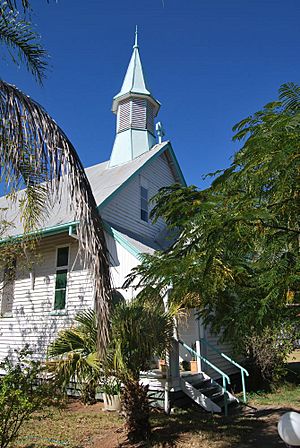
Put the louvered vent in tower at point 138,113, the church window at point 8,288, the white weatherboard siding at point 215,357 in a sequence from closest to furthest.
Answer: the white weatherboard siding at point 215,357 → the church window at point 8,288 → the louvered vent in tower at point 138,113

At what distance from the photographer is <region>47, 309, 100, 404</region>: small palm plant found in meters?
6.65

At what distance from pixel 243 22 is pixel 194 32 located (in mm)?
1054

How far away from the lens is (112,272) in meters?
11.3

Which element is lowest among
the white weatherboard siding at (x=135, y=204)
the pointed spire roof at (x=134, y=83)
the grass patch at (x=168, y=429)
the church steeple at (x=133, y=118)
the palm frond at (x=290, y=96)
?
the grass patch at (x=168, y=429)

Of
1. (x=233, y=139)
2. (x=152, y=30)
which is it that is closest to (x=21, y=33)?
(x=152, y=30)

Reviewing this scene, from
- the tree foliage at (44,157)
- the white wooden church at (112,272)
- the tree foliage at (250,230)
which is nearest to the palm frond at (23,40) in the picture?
the tree foliage at (44,157)

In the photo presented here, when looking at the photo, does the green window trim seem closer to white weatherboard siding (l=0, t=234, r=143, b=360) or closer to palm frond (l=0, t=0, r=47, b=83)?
white weatherboard siding (l=0, t=234, r=143, b=360)

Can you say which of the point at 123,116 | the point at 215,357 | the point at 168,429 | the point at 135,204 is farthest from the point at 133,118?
the point at 168,429

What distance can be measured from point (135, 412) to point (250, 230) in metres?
5.00

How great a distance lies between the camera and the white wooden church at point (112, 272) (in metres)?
11.0

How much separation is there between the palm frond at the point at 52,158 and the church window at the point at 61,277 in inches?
300

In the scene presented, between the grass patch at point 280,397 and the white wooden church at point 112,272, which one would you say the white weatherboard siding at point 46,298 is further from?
Result: the grass patch at point 280,397

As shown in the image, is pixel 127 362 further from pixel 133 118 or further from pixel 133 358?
pixel 133 118

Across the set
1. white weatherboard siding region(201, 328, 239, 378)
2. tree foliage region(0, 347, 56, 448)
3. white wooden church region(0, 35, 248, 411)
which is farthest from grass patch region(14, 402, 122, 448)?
white weatherboard siding region(201, 328, 239, 378)
